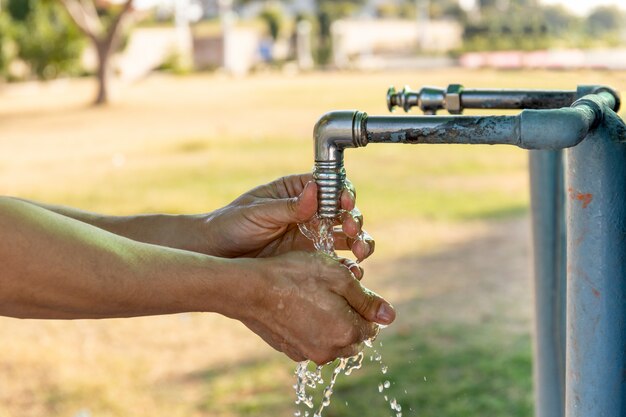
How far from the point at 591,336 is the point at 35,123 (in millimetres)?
14645

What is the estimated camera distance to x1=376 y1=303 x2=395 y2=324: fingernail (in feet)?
4.45

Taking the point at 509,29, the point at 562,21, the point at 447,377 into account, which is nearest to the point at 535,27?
the point at 509,29

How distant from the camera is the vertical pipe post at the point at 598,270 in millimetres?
994

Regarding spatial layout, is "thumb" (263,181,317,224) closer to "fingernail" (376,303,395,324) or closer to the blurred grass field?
"fingernail" (376,303,395,324)

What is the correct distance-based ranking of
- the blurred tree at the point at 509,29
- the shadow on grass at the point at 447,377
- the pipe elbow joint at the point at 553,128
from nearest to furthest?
the pipe elbow joint at the point at 553,128 < the shadow on grass at the point at 447,377 < the blurred tree at the point at 509,29

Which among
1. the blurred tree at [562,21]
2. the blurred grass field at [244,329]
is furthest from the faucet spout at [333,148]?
the blurred tree at [562,21]

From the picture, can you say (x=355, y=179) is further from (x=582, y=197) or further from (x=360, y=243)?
(x=582, y=197)

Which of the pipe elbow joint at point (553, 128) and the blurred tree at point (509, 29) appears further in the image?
the blurred tree at point (509, 29)

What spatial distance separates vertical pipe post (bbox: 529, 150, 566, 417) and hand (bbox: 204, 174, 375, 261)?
15.7 inches

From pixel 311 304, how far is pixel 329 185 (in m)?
0.20

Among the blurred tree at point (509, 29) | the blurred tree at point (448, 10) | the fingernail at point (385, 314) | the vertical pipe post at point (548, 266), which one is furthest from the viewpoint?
the blurred tree at point (448, 10)

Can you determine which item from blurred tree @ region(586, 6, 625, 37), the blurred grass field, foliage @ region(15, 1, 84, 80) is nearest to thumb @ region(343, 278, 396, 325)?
the blurred grass field

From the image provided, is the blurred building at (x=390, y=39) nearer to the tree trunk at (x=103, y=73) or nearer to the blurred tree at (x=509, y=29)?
the blurred tree at (x=509, y=29)

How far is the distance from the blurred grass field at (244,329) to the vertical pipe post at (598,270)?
44.6 inches
